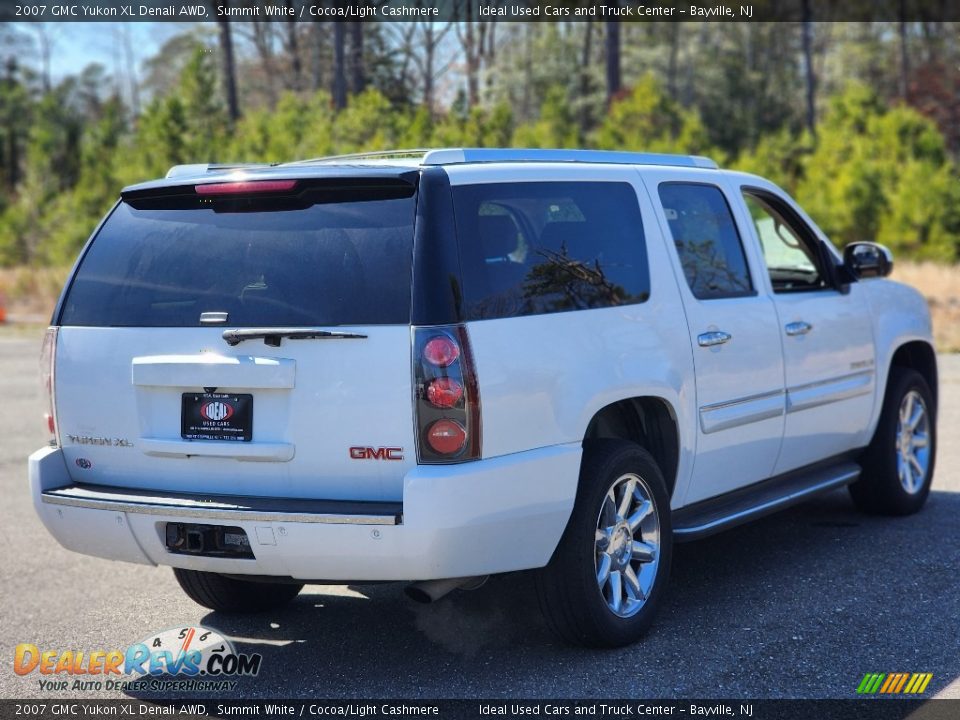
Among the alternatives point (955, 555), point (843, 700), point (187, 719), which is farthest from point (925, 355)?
point (187, 719)

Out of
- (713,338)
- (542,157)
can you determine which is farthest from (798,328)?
(542,157)

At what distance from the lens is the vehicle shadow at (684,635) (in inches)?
180

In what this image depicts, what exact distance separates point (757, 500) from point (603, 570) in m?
1.32

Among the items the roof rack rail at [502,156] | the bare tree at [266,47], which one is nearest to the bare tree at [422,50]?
the bare tree at [266,47]

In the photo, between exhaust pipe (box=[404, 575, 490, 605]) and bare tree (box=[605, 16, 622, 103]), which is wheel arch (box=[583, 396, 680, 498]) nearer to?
exhaust pipe (box=[404, 575, 490, 605])

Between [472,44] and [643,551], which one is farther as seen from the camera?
[472,44]

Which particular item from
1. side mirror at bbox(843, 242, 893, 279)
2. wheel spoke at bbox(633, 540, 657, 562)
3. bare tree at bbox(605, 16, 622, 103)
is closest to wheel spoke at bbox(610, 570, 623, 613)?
wheel spoke at bbox(633, 540, 657, 562)

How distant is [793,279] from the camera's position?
696cm

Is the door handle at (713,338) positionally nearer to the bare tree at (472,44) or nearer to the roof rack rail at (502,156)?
the roof rack rail at (502,156)

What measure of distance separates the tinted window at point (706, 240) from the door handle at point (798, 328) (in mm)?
298

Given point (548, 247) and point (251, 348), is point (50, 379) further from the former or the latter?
point (548, 247)

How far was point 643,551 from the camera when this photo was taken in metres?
5.07

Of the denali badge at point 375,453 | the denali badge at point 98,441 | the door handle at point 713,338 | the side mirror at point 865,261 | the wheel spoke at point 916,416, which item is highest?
the side mirror at point 865,261

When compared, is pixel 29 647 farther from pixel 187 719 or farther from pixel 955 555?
pixel 955 555
